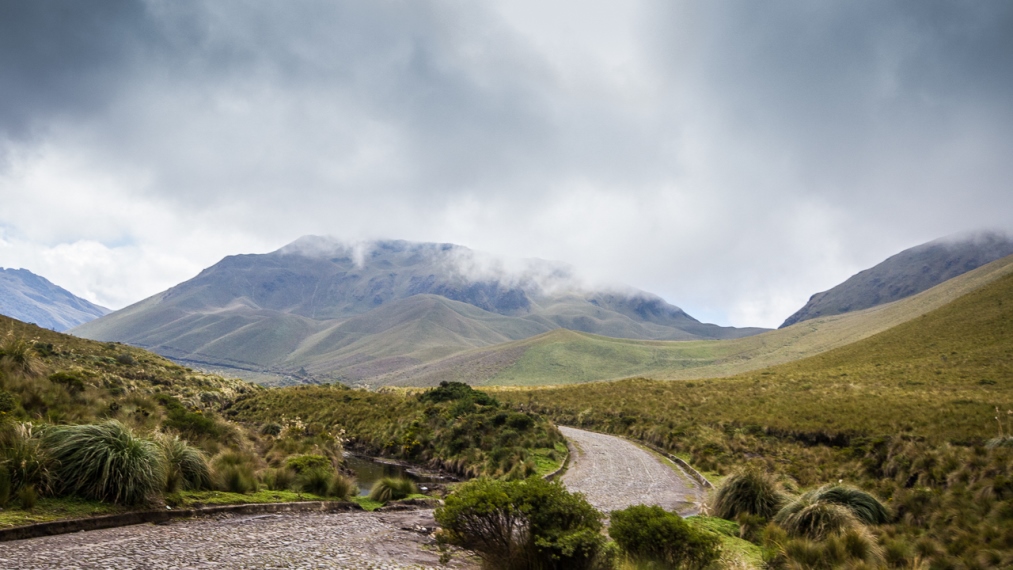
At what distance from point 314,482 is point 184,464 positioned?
380cm

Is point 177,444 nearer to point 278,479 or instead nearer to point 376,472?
point 278,479

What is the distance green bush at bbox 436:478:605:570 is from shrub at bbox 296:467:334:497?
8.09m

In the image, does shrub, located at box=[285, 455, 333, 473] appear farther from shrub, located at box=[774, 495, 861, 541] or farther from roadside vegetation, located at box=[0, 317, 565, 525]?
shrub, located at box=[774, 495, 861, 541]

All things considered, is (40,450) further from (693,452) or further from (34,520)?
(693,452)

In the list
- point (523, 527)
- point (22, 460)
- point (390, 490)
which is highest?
point (22, 460)

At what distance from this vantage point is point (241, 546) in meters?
7.95

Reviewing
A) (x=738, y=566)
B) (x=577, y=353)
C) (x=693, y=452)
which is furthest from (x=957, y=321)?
(x=577, y=353)

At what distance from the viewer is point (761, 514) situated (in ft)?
44.9

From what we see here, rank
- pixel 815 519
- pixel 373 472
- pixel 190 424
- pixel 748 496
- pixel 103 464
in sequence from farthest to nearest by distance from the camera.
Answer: pixel 373 472
pixel 190 424
pixel 748 496
pixel 815 519
pixel 103 464

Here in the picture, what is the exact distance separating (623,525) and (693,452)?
19977mm

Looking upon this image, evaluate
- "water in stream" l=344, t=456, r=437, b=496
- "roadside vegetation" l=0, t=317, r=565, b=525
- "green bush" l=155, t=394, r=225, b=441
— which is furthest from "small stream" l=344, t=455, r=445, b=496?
"green bush" l=155, t=394, r=225, b=441

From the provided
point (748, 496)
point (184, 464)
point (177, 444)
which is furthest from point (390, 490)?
point (748, 496)

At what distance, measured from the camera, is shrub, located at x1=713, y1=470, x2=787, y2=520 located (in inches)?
545

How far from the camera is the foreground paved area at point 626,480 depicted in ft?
53.5
